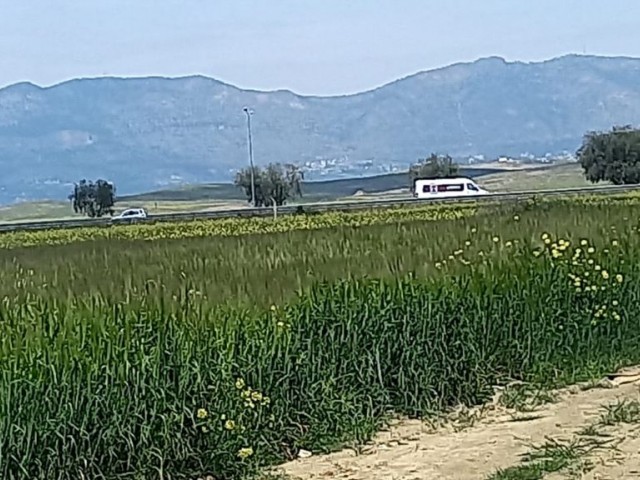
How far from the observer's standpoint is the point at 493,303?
34.4ft

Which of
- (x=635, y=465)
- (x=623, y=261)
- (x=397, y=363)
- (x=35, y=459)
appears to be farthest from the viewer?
(x=623, y=261)

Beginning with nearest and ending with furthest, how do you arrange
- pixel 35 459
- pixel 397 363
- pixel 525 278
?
pixel 35 459, pixel 397 363, pixel 525 278

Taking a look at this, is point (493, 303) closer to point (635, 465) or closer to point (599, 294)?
point (599, 294)

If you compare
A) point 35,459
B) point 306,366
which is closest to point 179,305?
point 306,366

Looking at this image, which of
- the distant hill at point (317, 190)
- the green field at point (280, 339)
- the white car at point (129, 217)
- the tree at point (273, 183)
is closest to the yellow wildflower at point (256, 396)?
the green field at point (280, 339)

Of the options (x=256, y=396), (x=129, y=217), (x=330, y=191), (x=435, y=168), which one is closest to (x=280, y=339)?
(x=256, y=396)

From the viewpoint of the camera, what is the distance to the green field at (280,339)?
7.23m

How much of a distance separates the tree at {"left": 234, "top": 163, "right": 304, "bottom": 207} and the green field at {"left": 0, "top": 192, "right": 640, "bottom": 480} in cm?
6176

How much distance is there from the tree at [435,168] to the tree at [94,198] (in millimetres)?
21013

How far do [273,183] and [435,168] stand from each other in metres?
13.0

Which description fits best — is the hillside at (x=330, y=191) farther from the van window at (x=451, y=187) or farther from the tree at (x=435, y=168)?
the van window at (x=451, y=187)

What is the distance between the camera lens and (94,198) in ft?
238

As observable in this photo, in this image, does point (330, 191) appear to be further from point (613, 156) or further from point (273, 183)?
point (613, 156)

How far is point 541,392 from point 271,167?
69805 millimetres
